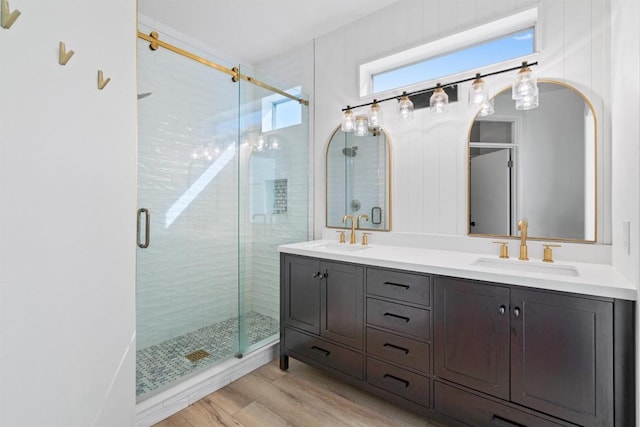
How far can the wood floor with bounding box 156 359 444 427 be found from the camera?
1740 millimetres

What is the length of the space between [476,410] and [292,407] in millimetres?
1018

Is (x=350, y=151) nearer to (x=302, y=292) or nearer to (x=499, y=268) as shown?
(x=302, y=292)

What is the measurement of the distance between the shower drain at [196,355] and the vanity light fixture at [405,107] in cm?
225

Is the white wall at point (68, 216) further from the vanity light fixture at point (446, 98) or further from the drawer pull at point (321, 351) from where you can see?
the vanity light fixture at point (446, 98)

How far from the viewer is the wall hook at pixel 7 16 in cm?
107

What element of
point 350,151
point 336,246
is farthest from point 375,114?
point 336,246

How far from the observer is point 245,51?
3.08 metres

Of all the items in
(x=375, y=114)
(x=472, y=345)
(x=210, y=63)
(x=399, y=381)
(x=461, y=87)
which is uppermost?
(x=210, y=63)

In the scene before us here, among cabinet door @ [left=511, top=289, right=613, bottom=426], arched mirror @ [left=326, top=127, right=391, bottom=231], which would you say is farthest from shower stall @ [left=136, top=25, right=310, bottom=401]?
cabinet door @ [left=511, top=289, right=613, bottom=426]

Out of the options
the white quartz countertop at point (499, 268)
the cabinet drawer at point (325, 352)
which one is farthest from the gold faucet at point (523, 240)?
the cabinet drawer at point (325, 352)

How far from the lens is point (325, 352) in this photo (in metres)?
2.07

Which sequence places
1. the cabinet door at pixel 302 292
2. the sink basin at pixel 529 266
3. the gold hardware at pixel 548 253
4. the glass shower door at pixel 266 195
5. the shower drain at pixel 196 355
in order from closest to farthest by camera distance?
the sink basin at pixel 529 266
the gold hardware at pixel 548 253
the cabinet door at pixel 302 292
the shower drain at pixel 196 355
the glass shower door at pixel 266 195

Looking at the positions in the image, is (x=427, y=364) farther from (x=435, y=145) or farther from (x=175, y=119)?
(x=175, y=119)

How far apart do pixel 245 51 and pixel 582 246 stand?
314cm
